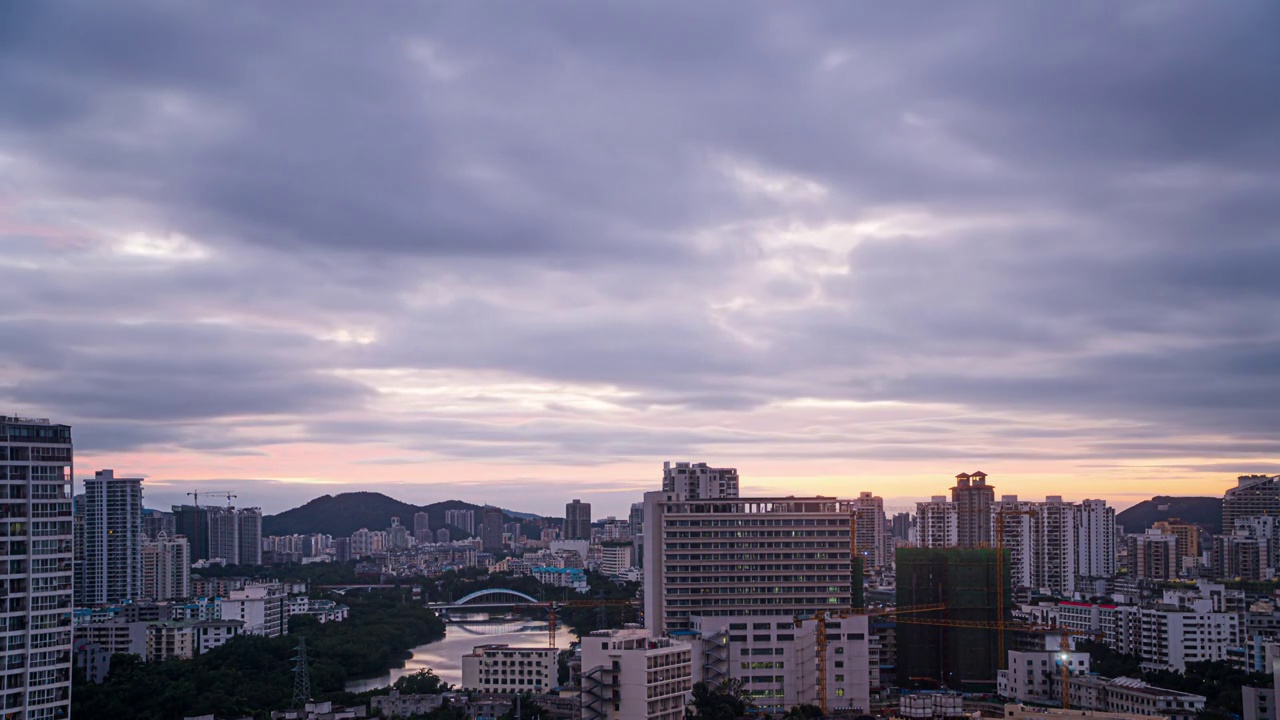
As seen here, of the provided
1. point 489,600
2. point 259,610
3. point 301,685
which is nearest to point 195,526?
point 489,600

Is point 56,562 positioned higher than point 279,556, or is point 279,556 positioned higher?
point 56,562

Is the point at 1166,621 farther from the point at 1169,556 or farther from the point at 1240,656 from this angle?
the point at 1169,556

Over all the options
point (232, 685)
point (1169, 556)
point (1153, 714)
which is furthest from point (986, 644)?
point (1169, 556)

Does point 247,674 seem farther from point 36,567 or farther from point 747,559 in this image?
point 36,567

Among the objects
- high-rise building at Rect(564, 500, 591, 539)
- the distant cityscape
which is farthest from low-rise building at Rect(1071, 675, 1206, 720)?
high-rise building at Rect(564, 500, 591, 539)

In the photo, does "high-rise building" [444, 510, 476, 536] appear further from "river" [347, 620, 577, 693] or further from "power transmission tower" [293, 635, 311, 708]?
"power transmission tower" [293, 635, 311, 708]
